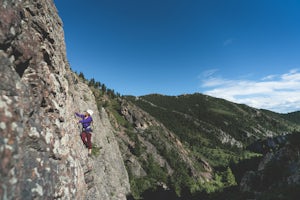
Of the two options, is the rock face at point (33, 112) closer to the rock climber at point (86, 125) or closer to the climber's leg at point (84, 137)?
the rock climber at point (86, 125)

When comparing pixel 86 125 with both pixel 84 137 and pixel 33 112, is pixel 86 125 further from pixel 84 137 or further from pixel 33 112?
pixel 33 112

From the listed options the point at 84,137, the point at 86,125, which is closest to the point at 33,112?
the point at 86,125

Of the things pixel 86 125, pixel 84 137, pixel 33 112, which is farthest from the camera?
pixel 84 137

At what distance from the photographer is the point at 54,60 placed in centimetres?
1380

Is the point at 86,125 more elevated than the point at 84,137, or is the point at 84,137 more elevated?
the point at 86,125

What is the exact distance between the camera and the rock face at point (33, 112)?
8.09m

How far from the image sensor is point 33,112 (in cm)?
1002

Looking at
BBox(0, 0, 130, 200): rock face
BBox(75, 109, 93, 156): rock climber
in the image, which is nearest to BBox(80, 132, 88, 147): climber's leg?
BBox(75, 109, 93, 156): rock climber

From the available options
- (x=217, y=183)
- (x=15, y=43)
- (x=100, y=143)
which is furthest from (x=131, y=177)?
(x=15, y=43)

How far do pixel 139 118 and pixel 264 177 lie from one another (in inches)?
4290

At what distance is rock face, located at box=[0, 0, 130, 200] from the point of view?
26.5ft

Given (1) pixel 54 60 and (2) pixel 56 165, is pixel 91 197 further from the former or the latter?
(1) pixel 54 60

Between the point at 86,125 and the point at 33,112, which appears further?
the point at 86,125

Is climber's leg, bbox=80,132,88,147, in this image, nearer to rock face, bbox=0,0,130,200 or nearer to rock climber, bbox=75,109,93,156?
rock climber, bbox=75,109,93,156
